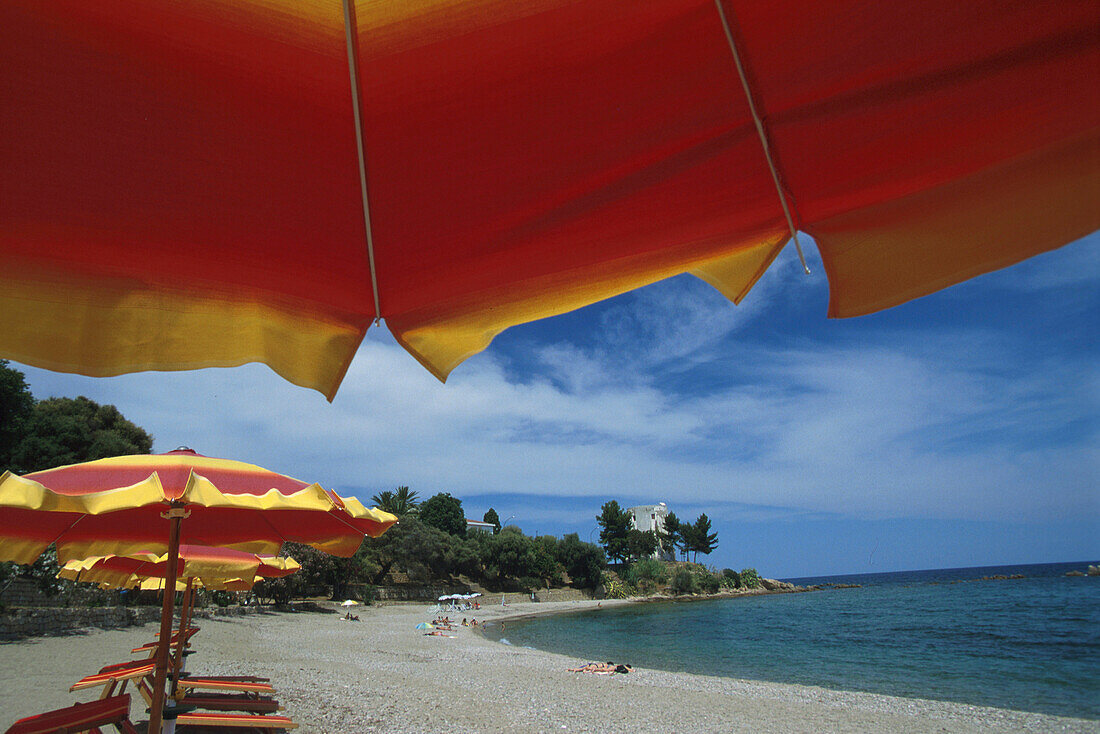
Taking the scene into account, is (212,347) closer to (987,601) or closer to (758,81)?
(758,81)

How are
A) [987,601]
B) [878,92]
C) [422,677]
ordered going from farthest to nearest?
[987,601] → [422,677] → [878,92]

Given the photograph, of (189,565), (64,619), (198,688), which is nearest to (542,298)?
(189,565)

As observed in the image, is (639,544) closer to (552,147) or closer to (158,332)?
(158,332)

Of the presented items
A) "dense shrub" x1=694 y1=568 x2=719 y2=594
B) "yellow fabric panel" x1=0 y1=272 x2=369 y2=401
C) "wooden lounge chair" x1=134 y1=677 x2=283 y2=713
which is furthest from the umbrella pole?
"dense shrub" x1=694 y1=568 x2=719 y2=594

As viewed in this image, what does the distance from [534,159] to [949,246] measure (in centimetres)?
91

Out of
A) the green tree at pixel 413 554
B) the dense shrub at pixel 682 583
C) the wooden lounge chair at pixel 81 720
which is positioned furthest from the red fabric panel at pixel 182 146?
the dense shrub at pixel 682 583

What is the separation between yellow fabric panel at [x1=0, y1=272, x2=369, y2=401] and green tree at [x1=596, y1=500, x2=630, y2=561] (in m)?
74.1

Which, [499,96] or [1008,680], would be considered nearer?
[499,96]

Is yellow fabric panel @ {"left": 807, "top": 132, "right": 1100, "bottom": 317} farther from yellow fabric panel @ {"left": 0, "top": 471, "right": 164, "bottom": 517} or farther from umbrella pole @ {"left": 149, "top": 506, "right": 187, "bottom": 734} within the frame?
umbrella pole @ {"left": 149, "top": 506, "right": 187, "bottom": 734}

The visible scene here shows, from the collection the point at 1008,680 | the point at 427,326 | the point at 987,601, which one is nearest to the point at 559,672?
the point at 1008,680

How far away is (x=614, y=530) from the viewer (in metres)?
72.9

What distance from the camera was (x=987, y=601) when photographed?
2128 inches

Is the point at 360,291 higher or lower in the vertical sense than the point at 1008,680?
higher

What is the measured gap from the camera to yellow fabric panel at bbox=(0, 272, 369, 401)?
1365 mm
